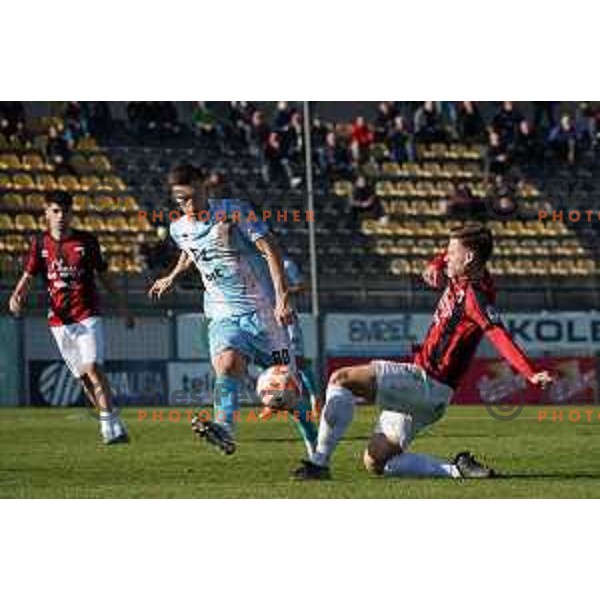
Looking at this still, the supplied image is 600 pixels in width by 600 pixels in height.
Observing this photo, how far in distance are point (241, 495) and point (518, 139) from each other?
66.7ft

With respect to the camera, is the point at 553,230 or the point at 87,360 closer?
the point at 87,360

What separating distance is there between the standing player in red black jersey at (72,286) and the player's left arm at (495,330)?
5.43 meters

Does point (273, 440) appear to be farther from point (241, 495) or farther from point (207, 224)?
point (241, 495)

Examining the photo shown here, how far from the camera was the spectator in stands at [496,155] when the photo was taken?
103 feet

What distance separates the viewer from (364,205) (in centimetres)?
3091

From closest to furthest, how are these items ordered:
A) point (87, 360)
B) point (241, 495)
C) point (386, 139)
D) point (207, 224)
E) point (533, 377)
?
point (533, 377), point (241, 495), point (207, 224), point (87, 360), point (386, 139)

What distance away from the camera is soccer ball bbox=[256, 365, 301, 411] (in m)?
12.7

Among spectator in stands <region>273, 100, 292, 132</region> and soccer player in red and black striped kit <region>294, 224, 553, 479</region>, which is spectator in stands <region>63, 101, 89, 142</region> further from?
soccer player in red and black striped kit <region>294, 224, 553, 479</region>

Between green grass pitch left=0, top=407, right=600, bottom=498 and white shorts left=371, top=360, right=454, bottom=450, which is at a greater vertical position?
white shorts left=371, top=360, right=454, bottom=450

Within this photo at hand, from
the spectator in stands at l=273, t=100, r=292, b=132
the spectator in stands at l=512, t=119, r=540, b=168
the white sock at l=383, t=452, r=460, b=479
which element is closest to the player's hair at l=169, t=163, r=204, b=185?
the white sock at l=383, t=452, r=460, b=479

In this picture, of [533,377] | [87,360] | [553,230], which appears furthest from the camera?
[553,230]

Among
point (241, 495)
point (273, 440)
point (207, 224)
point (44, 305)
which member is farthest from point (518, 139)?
point (241, 495)

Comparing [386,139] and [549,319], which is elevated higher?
[386,139]

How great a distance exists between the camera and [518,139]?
31.2 metres
